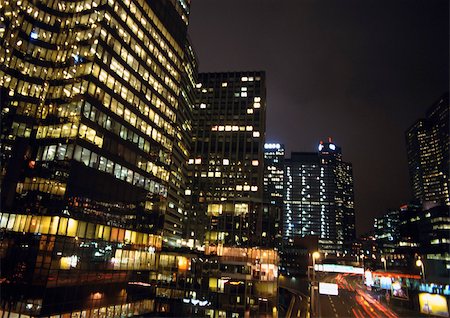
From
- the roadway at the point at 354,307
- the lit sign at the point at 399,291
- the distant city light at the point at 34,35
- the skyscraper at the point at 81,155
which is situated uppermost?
the distant city light at the point at 34,35

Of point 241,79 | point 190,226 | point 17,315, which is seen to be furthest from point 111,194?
point 241,79

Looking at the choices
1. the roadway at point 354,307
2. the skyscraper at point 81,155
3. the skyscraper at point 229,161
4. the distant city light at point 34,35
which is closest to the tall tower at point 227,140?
Result: the skyscraper at point 229,161

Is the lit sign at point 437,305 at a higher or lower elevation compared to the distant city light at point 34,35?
lower

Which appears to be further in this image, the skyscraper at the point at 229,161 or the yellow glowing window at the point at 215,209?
the yellow glowing window at the point at 215,209

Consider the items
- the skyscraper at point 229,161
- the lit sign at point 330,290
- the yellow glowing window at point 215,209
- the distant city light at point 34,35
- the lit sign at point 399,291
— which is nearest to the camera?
the lit sign at point 330,290

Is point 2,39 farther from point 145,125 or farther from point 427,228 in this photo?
point 427,228

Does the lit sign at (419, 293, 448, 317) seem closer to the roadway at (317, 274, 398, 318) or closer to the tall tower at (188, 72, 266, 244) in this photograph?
the roadway at (317, 274, 398, 318)

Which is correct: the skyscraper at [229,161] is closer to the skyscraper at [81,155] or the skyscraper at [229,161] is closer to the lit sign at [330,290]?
the skyscraper at [81,155]

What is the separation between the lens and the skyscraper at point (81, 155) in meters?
44.3

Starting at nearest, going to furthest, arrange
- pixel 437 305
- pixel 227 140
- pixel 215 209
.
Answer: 1. pixel 437 305
2. pixel 215 209
3. pixel 227 140

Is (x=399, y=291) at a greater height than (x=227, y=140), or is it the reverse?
(x=227, y=140)

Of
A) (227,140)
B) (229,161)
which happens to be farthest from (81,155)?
(227,140)

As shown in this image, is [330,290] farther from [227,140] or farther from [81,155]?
[227,140]

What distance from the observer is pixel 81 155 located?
48.0 m
